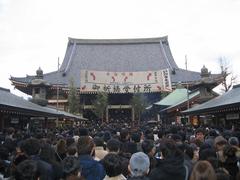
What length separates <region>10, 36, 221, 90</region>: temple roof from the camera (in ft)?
147

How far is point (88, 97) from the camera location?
141 feet

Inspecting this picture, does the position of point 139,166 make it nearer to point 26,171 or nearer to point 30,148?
point 26,171

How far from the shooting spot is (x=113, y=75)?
40.2 m

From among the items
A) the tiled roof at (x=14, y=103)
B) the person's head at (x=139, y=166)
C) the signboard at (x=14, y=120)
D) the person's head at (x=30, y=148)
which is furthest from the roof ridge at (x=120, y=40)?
the person's head at (x=139, y=166)

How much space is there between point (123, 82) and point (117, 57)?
384 inches

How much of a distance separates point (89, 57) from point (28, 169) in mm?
46040

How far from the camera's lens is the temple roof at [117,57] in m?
44.8

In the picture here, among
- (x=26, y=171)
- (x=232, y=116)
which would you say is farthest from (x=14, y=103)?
(x=26, y=171)

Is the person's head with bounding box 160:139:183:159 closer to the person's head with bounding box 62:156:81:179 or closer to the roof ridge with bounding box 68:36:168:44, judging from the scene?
the person's head with bounding box 62:156:81:179

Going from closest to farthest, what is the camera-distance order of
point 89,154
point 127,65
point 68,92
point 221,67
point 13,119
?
point 89,154, point 13,119, point 68,92, point 221,67, point 127,65

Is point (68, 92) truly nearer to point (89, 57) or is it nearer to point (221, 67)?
point (89, 57)

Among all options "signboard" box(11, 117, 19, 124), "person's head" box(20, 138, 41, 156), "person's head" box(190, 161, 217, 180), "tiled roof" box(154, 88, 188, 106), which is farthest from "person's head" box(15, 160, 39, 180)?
"tiled roof" box(154, 88, 188, 106)

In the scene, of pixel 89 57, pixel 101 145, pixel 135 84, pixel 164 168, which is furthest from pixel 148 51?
→ pixel 164 168

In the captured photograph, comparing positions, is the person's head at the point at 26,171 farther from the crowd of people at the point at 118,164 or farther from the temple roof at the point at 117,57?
the temple roof at the point at 117,57
